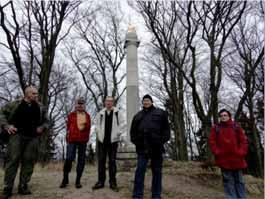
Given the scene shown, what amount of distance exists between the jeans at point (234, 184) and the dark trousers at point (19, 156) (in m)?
3.45

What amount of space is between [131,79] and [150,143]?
616cm

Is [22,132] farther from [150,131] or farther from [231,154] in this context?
[231,154]

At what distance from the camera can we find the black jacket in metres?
5.39

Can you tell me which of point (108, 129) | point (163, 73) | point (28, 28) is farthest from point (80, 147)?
point (163, 73)

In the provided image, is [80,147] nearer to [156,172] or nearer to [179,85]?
[156,172]

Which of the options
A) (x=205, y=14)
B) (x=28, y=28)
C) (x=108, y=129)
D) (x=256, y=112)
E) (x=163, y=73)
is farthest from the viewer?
(x=256, y=112)

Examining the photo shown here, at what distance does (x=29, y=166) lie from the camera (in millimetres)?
5766

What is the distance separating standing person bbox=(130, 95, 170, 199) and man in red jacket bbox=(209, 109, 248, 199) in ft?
3.15

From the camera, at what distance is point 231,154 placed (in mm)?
5539

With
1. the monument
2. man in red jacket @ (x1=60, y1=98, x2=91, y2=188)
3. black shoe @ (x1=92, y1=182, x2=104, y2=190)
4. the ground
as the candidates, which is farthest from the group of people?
the monument

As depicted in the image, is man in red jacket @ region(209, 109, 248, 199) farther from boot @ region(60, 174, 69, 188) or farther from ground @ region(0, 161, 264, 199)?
boot @ region(60, 174, 69, 188)

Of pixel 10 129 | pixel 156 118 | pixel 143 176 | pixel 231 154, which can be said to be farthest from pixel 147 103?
pixel 10 129

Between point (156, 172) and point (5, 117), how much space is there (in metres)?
2.78

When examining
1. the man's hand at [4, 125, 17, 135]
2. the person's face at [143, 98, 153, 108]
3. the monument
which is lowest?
the man's hand at [4, 125, 17, 135]
